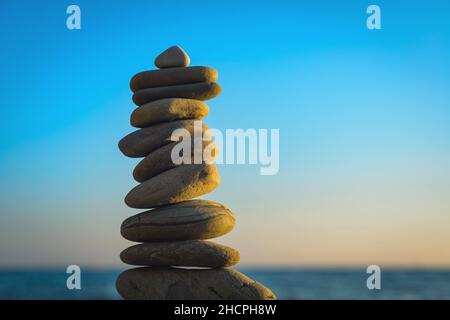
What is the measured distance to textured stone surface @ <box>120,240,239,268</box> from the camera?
1179cm

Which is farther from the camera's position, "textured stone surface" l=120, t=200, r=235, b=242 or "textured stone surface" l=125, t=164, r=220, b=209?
"textured stone surface" l=125, t=164, r=220, b=209

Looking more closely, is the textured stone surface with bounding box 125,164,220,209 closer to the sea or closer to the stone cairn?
the stone cairn

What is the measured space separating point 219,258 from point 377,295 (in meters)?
29.7

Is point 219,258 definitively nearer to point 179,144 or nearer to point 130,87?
point 179,144

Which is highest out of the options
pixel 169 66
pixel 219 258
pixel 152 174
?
pixel 169 66

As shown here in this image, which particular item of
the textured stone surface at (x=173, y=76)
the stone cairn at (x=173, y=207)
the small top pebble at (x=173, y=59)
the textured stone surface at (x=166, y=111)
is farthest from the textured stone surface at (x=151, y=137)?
the small top pebble at (x=173, y=59)

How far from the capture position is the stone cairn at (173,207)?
11.8 meters

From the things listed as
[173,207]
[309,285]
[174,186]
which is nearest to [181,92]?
[174,186]

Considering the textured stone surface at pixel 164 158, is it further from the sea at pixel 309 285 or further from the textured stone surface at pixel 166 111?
the sea at pixel 309 285

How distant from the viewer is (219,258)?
1186 centimetres

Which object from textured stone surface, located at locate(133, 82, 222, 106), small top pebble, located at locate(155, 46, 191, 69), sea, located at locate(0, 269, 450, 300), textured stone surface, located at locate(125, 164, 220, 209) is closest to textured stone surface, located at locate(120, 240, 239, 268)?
textured stone surface, located at locate(125, 164, 220, 209)

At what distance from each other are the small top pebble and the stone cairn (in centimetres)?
2
